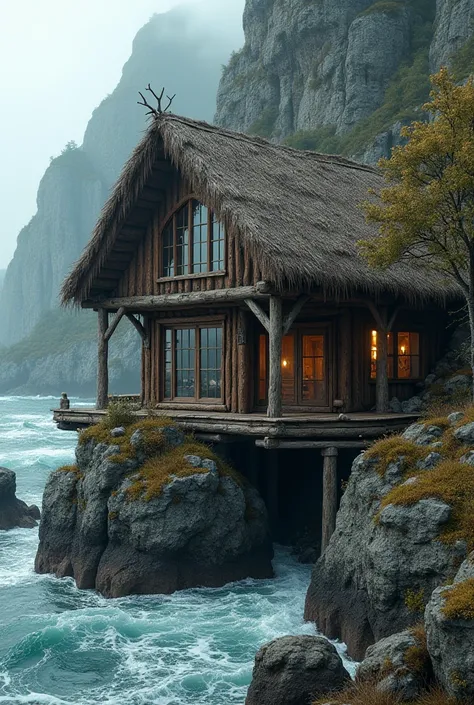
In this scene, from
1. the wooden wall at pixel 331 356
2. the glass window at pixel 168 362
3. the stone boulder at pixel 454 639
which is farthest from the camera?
the glass window at pixel 168 362

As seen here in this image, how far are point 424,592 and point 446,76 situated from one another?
11.6 metres

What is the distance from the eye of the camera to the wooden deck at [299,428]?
17.7 metres

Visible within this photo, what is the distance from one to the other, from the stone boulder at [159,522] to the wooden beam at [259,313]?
3.62 metres

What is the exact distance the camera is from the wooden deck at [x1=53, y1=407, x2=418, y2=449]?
17688mm

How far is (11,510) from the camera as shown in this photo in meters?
29.7

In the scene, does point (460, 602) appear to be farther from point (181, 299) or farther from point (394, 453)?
point (181, 299)

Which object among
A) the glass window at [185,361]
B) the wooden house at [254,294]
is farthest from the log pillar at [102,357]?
the glass window at [185,361]

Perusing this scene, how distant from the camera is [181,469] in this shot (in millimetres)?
18359

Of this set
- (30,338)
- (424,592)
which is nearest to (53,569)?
(424,592)

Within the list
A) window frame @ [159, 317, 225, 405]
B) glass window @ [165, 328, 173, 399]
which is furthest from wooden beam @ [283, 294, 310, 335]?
glass window @ [165, 328, 173, 399]

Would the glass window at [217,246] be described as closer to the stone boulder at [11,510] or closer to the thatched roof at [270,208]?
the thatched roof at [270,208]

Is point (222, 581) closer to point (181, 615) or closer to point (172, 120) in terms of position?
point (181, 615)

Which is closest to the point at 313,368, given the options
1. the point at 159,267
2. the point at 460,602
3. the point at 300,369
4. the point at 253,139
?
the point at 300,369

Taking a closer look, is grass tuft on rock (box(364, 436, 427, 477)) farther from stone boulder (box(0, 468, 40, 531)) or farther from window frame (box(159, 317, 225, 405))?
stone boulder (box(0, 468, 40, 531))
